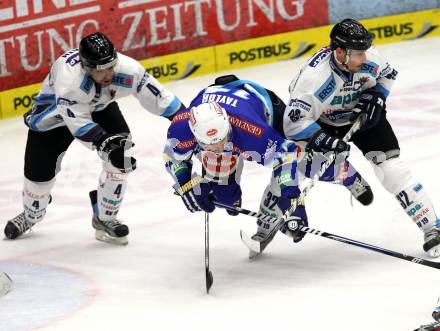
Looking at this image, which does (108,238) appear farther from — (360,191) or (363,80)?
(363,80)

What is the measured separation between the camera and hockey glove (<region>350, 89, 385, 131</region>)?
6.14 meters

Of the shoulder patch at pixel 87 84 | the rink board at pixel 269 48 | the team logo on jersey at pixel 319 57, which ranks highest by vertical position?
the team logo on jersey at pixel 319 57

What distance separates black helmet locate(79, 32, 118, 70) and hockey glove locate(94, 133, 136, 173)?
0.39 m

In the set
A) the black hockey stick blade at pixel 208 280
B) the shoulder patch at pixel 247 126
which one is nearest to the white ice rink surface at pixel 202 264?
the black hockey stick blade at pixel 208 280

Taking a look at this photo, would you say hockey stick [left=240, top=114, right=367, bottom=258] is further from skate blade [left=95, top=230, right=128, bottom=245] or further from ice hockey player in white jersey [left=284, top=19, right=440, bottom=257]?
skate blade [left=95, top=230, right=128, bottom=245]

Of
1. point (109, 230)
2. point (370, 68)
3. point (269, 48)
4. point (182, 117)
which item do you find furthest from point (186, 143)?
point (269, 48)

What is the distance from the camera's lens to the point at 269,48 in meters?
10.8

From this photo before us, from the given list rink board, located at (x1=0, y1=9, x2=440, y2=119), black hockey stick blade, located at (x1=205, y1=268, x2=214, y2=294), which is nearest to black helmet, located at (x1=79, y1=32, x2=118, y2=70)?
black hockey stick blade, located at (x1=205, y1=268, x2=214, y2=294)

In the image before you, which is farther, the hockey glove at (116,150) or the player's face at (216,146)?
the hockey glove at (116,150)

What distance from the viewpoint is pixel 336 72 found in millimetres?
6125

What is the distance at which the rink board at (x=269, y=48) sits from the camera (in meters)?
10.5

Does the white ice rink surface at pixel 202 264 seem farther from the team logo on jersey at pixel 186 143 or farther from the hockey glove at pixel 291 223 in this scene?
the team logo on jersey at pixel 186 143

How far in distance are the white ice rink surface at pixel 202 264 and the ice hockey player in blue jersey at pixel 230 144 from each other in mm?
360

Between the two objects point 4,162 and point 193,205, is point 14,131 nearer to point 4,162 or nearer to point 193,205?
point 4,162
